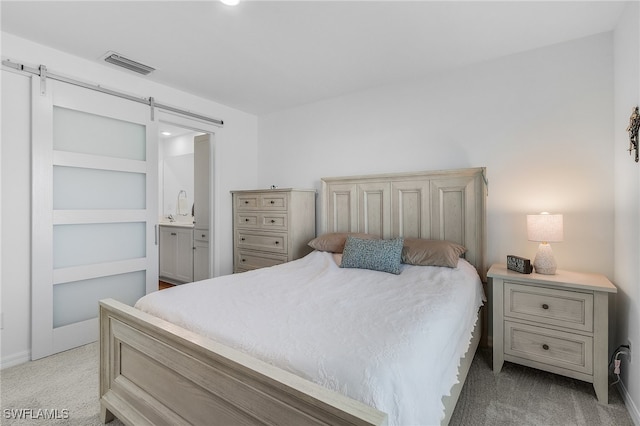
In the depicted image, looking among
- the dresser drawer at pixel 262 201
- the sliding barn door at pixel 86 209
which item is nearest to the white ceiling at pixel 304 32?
the sliding barn door at pixel 86 209

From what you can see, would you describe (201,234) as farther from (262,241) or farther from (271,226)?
(271,226)

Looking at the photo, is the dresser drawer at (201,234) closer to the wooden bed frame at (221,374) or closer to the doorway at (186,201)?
the doorway at (186,201)

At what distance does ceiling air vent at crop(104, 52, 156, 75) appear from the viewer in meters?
2.66

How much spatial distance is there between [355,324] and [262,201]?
2.53 metres

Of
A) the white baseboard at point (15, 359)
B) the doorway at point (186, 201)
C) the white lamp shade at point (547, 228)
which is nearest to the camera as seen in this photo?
the white lamp shade at point (547, 228)

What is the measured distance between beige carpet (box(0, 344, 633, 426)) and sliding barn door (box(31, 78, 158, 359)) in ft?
1.46

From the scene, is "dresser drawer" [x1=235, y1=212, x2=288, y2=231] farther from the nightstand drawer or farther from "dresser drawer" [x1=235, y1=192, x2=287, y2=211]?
the nightstand drawer

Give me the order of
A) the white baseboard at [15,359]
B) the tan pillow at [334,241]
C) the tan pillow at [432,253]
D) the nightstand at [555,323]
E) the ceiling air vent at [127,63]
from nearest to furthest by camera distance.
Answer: the nightstand at [555,323] < the white baseboard at [15,359] < the tan pillow at [432,253] < the ceiling air vent at [127,63] < the tan pillow at [334,241]

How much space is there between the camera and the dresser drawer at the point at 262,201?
11.5 ft

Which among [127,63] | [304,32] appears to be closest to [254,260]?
[127,63]

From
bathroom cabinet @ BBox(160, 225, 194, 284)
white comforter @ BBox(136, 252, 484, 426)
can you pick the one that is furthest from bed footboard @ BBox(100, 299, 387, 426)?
bathroom cabinet @ BBox(160, 225, 194, 284)

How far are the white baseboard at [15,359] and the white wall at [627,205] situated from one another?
4166mm

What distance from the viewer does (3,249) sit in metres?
2.33

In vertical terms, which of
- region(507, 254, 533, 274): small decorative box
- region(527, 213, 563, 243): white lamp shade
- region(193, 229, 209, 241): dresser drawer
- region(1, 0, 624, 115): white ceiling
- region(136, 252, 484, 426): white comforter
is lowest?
region(136, 252, 484, 426): white comforter
